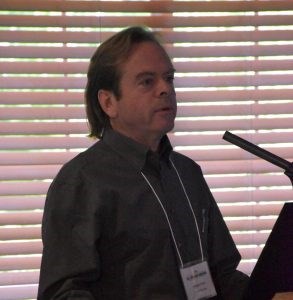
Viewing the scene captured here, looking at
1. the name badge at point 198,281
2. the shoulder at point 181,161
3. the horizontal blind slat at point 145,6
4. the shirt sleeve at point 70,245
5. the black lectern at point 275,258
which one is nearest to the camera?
the black lectern at point 275,258

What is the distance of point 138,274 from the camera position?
143 cm

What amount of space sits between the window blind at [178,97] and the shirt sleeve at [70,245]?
2.18ft

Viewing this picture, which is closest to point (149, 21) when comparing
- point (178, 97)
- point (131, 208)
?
point (178, 97)

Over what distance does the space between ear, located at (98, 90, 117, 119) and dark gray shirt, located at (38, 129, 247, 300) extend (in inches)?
1.8

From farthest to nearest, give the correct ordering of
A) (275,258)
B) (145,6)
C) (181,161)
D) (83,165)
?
1. (145,6)
2. (181,161)
3. (83,165)
4. (275,258)

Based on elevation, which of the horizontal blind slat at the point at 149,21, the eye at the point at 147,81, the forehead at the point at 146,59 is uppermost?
the horizontal blind slat at the point at 149,21

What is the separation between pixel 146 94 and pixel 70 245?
41cm

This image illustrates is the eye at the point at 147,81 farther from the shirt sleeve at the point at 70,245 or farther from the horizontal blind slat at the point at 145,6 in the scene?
the horizontal blind slat at the point at 145,6

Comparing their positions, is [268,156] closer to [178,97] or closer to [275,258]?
[275,258]

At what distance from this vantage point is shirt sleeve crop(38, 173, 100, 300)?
1352mm

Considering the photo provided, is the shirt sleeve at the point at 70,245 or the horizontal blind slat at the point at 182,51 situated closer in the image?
the shirt sleeve at the point at 70,245

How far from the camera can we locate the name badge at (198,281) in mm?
1479

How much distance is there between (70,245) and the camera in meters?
1.37

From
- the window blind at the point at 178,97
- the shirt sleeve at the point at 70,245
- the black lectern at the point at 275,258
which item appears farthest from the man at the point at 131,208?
the window blind at the point at 178,97
